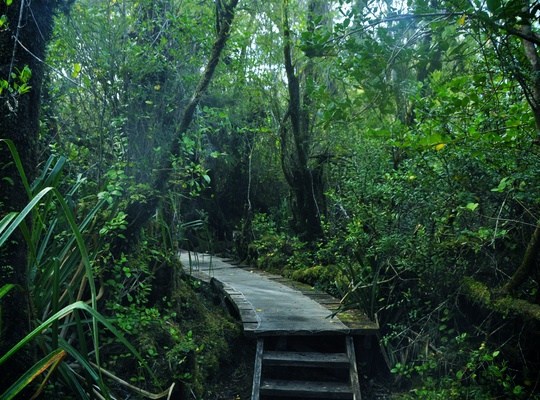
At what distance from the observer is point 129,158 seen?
4.21m

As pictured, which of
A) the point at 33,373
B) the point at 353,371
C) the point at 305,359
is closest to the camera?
the point at 33,373

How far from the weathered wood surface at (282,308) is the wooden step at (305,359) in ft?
0.72

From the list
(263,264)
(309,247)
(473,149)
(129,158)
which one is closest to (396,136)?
(473,149)

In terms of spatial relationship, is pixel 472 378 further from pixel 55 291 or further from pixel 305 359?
pixel 55 291

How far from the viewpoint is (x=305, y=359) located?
4793 mm

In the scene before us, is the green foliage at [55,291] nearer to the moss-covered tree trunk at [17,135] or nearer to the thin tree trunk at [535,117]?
the moss-covered tree trunk at [17,135]

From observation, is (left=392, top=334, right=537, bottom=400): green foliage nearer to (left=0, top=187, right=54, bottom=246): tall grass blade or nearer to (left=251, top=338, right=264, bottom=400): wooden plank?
(left=251, top=338, right=264, bottom=400): wooden plank

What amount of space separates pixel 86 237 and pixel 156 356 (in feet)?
4.35

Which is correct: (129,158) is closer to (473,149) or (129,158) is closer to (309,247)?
(473,149)

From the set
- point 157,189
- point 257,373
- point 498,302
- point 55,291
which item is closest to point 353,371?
point 257,373

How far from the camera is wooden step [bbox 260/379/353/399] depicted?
4.37 meters

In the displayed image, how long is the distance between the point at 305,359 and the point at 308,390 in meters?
0.40

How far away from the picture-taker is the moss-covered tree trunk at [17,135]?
2.36 metres

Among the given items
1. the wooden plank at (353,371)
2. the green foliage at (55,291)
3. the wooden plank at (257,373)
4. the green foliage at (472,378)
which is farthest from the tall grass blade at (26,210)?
the wooden plank at (353,371)
